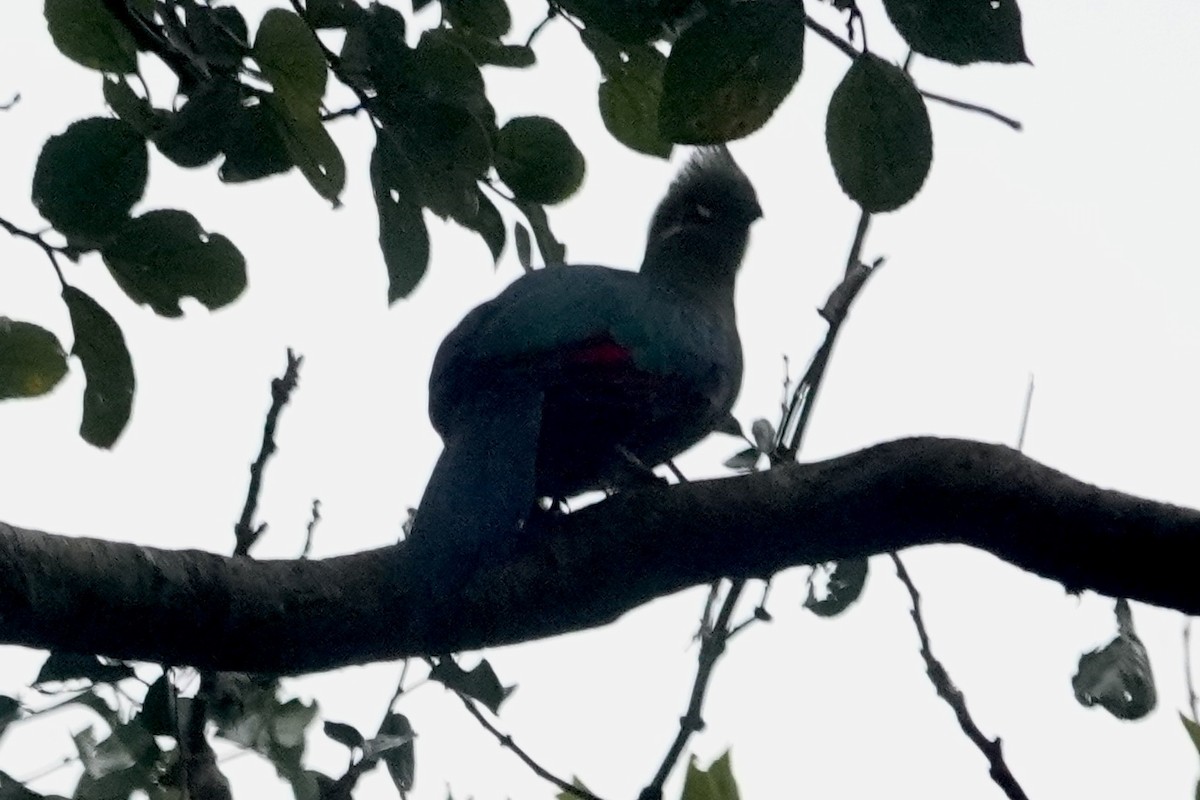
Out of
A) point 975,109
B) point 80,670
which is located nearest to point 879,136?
point 975,109

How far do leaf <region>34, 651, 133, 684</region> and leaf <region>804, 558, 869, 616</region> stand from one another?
1145 millimetres

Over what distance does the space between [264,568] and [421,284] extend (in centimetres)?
42

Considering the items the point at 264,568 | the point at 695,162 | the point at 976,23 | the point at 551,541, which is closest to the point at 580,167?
the point at 551,541

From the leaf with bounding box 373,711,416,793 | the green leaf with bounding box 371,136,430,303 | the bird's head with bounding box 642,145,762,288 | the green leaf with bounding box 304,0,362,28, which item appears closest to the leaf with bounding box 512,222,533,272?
the green leaf with bounding box 371,136,430,303

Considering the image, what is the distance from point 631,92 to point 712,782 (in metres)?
1.01

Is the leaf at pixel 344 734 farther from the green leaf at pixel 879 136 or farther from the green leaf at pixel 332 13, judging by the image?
the green leaf at pixel 879 136

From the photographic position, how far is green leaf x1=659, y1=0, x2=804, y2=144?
3.96 feet

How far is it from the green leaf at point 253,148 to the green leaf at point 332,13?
13cm

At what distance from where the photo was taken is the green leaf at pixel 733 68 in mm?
1207

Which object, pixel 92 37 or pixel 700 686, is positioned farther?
pixel 700 686

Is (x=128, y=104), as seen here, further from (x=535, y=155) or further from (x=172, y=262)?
(x=535, y=155)

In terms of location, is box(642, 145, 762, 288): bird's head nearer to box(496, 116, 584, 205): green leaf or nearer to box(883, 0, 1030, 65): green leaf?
box(496, 116, 584, 205): green leaf

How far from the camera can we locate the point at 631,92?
1810 mm

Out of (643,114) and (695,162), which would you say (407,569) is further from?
(695,162)
